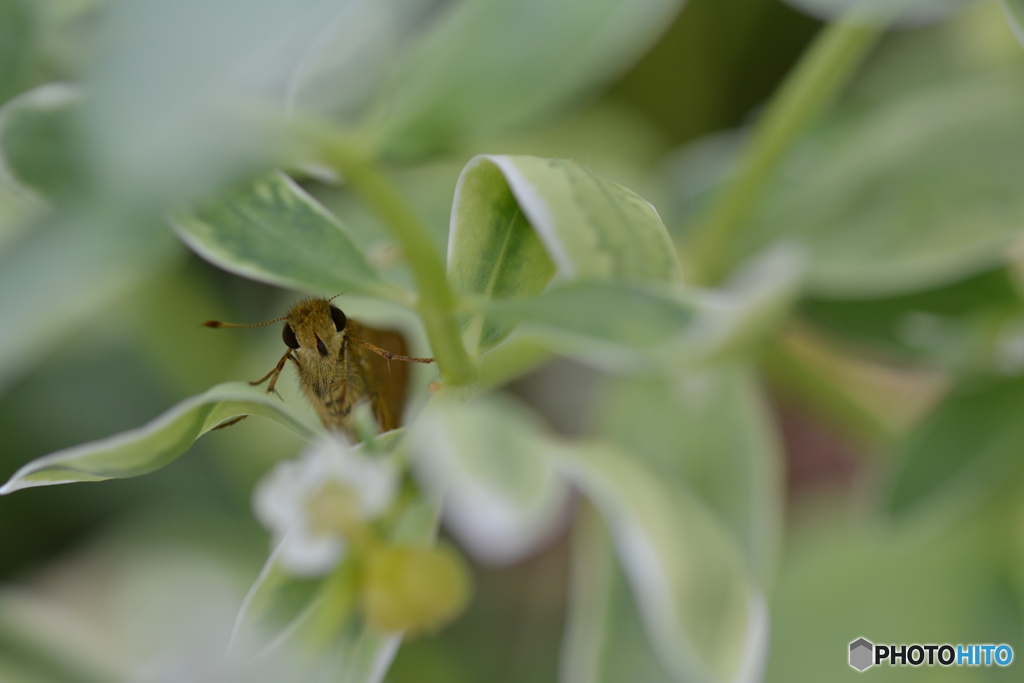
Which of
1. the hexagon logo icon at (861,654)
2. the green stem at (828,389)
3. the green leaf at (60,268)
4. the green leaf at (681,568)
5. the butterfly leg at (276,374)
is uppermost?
the green leaf at (60,268)

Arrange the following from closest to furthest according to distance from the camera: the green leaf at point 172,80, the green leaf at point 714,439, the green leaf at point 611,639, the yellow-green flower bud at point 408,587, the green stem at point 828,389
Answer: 1. the green leaf at point 172,80
2. the yellow-green flower bud at point 408,587
3. the green leaf at point 611,639
4. the green leaf at point 714,439
5. the green stem at point 828,389

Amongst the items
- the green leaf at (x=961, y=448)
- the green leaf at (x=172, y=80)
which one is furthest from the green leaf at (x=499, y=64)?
the green leaf at (x=961, y=448)

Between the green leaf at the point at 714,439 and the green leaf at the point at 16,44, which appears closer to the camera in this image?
the green leaf at the point at 16,44

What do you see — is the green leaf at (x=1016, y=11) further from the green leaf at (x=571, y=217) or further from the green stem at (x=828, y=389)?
the green stem at (x=828, y=389)

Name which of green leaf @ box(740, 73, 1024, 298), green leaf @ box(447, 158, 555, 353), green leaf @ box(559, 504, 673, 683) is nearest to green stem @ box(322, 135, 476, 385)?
green leaf @ box(447, 158, 555, 353)

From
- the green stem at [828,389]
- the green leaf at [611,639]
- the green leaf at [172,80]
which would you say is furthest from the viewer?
the green stem at [828,389]

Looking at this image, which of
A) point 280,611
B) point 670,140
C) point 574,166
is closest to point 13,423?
point 280,611

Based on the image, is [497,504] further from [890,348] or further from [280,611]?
[890,348]
